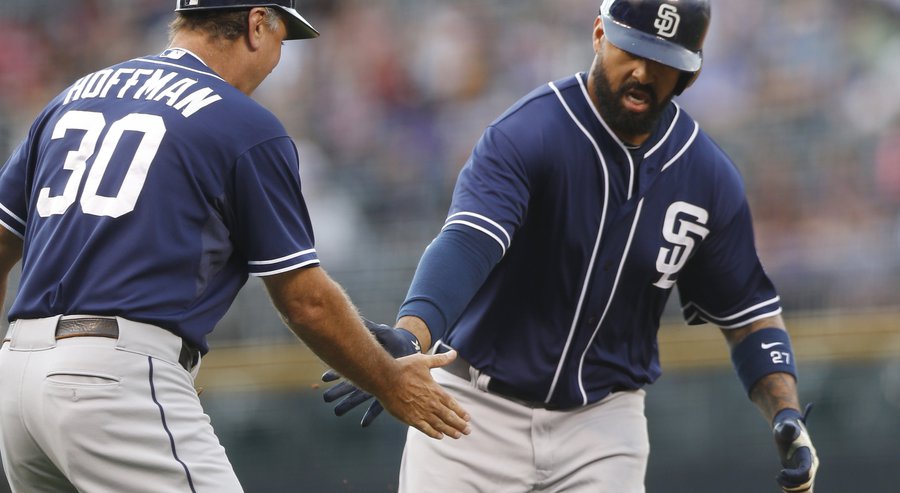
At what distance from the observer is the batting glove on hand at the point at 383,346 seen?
10.7 feet

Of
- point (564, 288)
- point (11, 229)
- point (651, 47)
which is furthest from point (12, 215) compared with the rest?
point (651, 47)

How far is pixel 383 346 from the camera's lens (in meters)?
3.28

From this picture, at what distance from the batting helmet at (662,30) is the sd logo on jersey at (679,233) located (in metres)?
0.36

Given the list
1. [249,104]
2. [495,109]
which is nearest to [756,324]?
[249,104]

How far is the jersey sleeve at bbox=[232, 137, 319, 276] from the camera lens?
304 cm

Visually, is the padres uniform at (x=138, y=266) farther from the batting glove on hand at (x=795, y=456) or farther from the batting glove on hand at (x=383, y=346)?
the batting glove on hand at (x=795, y=456)

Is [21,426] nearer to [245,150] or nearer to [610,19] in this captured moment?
[245,150]

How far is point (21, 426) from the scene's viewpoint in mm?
3008

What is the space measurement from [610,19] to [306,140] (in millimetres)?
5126

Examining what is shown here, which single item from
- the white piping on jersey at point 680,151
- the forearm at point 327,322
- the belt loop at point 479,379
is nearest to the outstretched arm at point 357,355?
the forearm at point 327,322

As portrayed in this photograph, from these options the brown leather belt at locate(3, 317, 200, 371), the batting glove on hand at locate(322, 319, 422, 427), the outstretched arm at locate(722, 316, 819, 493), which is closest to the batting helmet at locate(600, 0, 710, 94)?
the outstretched arm at locate(722, 316, 819, 493)

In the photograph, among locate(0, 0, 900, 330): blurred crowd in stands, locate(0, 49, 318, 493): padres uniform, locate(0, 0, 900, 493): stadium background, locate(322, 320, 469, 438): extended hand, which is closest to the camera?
locate(0, 49, 318, 493): padres uniform

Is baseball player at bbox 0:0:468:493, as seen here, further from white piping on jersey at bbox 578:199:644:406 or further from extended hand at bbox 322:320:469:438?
white piping on jersey at bbox 578:199:644:406

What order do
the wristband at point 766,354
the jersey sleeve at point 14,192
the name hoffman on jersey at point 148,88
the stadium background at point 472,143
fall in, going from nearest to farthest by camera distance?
the name hoffman on jersey at point 148,88, the jersey sleeve at point 14,192, the wristband at point 766,354, the stadium background at point 472,143
